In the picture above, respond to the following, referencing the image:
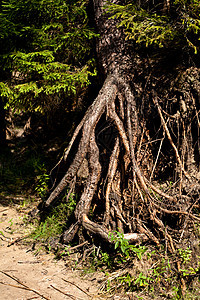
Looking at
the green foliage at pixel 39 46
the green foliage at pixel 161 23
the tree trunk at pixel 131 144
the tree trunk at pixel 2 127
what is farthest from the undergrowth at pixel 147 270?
the tree trunk at pixel 2 127

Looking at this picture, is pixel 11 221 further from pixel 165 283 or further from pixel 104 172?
pixel 165 283

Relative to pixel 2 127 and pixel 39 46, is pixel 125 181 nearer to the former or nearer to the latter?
pixel 39 46

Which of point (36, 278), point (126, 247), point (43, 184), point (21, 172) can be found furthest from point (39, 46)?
point (36, 278)

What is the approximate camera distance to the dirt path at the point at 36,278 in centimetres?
316

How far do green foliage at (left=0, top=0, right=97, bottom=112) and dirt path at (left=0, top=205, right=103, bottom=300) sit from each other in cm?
226

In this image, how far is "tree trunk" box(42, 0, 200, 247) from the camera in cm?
402

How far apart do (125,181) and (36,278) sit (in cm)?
183

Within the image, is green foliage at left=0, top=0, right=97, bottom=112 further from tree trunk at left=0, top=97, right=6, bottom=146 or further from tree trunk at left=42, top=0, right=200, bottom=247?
tree trunk at left=0, top=97, right=6, bottom=146

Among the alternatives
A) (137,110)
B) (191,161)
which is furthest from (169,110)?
(191,161)

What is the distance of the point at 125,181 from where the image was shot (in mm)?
4426

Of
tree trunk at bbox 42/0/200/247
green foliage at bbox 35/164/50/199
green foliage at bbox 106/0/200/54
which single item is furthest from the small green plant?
green foliage at bbox 106/0/200/54

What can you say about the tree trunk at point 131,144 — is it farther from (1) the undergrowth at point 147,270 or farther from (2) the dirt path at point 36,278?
(2) the dirt path at point 36,278

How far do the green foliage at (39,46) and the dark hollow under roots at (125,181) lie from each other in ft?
2.28

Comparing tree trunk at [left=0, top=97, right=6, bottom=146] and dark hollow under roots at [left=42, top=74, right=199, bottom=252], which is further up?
tree trunk at [left=0, top=97, right=6, bottom=146]
